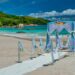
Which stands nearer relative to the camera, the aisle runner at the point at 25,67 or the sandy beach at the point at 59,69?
the aisle runner at the point at 25,67

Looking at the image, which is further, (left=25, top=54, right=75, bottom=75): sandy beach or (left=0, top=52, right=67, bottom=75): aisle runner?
(left=25, top=54, right=75, bottom=75): sandy beach

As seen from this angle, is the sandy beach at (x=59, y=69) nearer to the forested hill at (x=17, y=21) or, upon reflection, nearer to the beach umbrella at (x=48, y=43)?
the beach umbrella at (x=48, y=43)

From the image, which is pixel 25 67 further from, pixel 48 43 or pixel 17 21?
pixel 17 21

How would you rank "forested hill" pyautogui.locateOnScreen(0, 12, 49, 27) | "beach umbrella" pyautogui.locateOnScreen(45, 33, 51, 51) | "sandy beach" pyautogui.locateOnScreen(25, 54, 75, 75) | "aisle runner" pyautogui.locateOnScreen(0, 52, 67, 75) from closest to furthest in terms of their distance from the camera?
"aisle runner" pyautogui.locateOnScreen(0, 52, 67, 75), "sandy beach" pyautogui.locateOnScreen(25, 54, 75, 75), "beach umbrella" pyautogui.locateOnScreen(45, 33, 51, 51), "forested hill" pyautogui.locateOnScreen(0, 12, 49, 27)

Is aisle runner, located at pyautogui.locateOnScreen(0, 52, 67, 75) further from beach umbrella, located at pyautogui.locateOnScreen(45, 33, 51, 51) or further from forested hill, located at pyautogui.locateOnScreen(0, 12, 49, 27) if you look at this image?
forested hill, located at pyautogui.locateOnScreen(0, 12, 49, 27)

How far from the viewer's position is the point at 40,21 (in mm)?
118250

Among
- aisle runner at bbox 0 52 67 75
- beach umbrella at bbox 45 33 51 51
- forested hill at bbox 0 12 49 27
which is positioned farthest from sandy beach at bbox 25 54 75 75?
forested hill at bbox 0 12 49 27

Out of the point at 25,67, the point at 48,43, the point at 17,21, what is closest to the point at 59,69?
the point at 25,67

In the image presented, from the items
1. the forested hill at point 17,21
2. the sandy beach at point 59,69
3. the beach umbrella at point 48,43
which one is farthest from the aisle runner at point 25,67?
the forested hill at point 17,21

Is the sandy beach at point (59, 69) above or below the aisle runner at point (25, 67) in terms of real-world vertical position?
below

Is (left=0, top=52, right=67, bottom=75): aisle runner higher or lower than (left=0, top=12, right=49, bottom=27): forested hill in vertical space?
lower

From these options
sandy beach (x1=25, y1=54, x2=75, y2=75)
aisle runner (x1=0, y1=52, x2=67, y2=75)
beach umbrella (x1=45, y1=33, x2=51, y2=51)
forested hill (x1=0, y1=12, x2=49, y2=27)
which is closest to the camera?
aisle runner (x1=0, y1=52, x2=67, y2=75)

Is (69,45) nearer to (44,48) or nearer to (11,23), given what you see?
(44,48)

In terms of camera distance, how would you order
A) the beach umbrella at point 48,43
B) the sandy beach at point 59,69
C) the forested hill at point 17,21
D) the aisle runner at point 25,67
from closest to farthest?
the aisle runner at point 25,67
the sandy beach at point 59,69
the beach umbrella at point 48,43
the forested hill at point 17,21
